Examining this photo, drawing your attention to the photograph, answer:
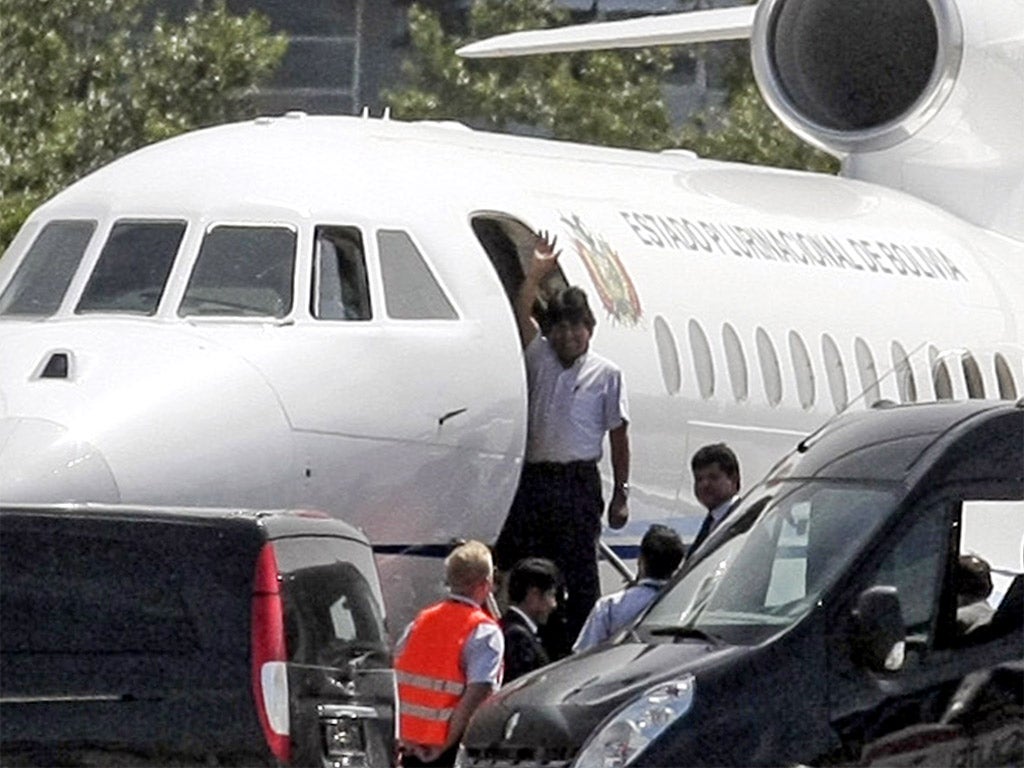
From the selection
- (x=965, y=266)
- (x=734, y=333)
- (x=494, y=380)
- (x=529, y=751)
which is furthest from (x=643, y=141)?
(x=529, y=751)

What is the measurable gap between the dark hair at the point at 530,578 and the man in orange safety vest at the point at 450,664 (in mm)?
361

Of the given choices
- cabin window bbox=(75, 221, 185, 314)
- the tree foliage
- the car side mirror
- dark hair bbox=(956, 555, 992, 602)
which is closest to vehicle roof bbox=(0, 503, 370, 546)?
the car side mirror

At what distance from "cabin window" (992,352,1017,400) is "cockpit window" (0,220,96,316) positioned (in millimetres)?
6401

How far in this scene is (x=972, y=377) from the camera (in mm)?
17938

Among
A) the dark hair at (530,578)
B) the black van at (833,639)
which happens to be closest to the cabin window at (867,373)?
the dark hair at (530,578)

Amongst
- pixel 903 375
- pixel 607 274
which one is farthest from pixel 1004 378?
pixel 607 274

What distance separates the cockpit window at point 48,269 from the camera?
13766 millimetres

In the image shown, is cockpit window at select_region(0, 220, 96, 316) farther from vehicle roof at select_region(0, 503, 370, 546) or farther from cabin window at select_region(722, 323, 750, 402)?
vehicle roof at select_region(0, 503, 370, 546)

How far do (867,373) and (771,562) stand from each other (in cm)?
690

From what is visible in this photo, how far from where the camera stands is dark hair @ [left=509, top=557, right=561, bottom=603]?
1301 centimetres

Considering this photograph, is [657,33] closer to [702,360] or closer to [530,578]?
[702,360]

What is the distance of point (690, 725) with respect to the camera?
9.09 meters

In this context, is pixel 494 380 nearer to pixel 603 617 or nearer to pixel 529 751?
pixel 603 617

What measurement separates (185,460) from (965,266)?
7337 millimetres
